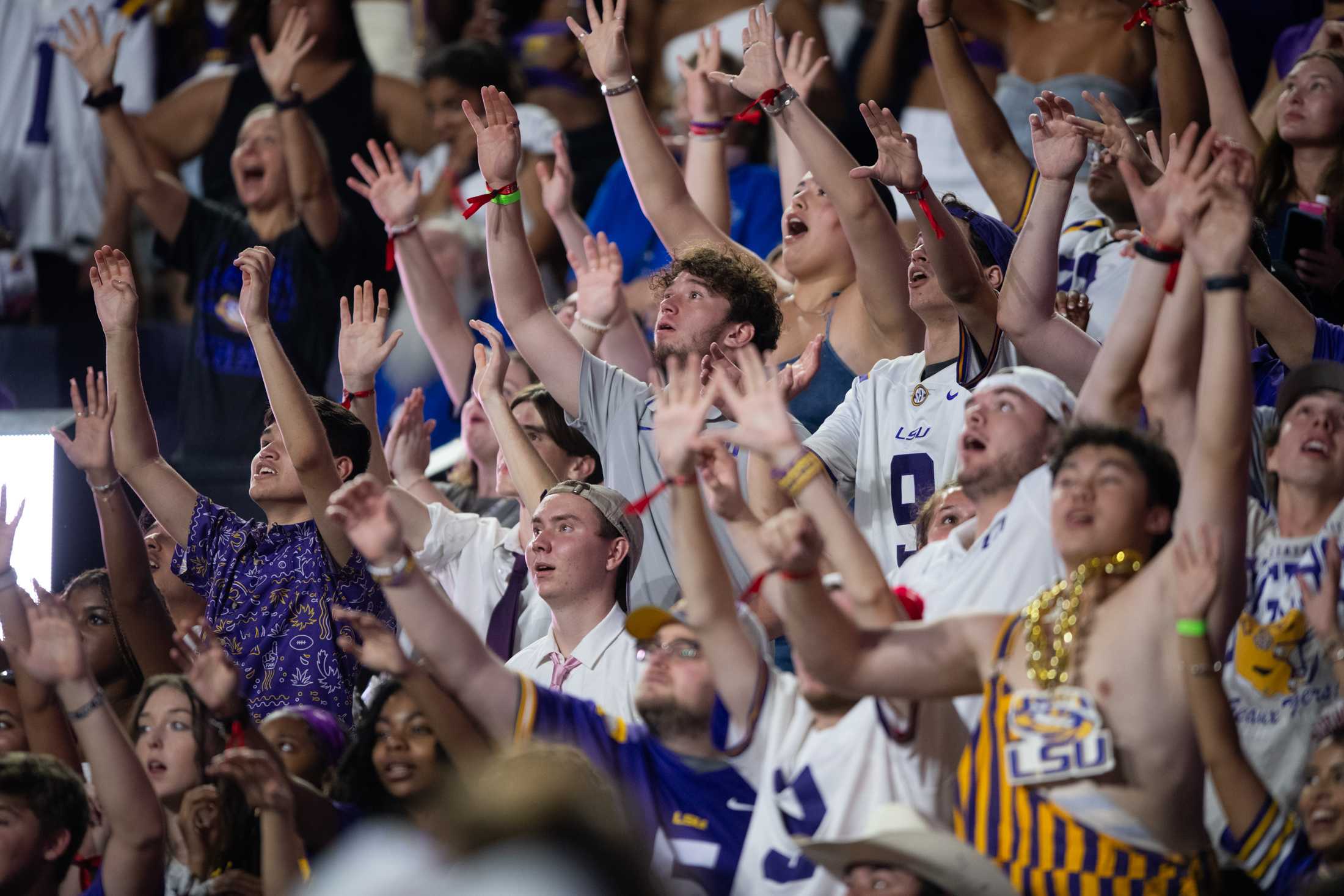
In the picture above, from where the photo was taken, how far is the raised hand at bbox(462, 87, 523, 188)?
4.27 metres

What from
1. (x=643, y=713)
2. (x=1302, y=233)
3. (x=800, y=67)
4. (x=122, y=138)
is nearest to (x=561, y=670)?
(x=643, y=713)

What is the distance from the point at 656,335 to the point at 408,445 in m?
0.97

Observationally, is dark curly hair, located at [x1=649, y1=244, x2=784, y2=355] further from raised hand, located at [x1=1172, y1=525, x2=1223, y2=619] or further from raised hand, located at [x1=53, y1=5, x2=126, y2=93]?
raised hand, located at [x1=53, y1=5, x2=126, y2=93]

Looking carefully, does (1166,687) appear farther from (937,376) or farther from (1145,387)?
(937,376)

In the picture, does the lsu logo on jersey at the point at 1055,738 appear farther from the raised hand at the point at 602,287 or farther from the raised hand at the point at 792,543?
the raised hand at the point at 602,287

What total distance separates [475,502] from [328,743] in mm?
1656

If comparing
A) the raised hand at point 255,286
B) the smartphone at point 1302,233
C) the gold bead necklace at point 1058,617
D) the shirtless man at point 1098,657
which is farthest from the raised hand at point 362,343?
the smartphone at point 1302,233

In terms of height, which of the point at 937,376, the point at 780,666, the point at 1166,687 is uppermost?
the point at 937,376

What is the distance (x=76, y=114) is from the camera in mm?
6922

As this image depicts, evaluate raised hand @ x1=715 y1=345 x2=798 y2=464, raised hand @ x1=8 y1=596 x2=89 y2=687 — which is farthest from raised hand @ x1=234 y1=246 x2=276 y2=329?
raised hand @ x1=715 y1=345 x2=798 y2=464

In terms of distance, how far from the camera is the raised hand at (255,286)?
4.09m

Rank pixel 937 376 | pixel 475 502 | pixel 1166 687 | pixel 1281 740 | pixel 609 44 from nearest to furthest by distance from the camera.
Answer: pixel 1166 687, pixel 1281 740, pixel 937 376, pixel 609 44, pixel 475 502

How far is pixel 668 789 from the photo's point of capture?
10.3 feet

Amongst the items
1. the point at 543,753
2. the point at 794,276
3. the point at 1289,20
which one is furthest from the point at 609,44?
the point at 1289,20
